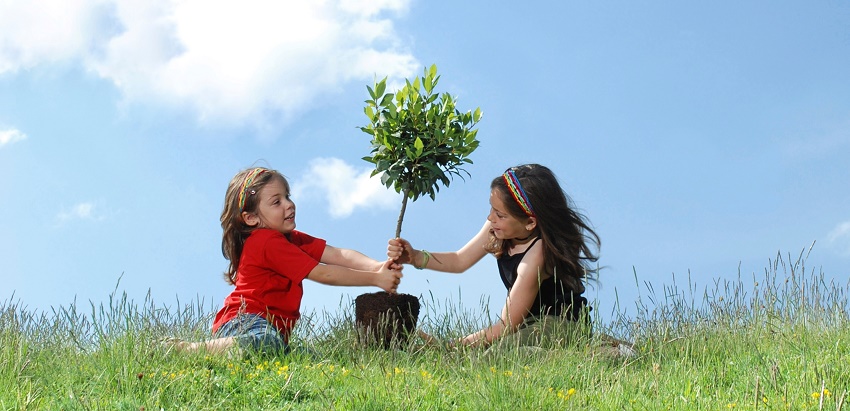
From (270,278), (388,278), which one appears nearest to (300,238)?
(270,278)

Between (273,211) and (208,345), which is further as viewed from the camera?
(273,211)

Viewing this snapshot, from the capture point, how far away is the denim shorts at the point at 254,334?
224 inches

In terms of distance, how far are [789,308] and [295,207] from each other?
4.07 m

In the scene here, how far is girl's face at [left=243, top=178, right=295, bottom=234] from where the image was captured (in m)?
6.38

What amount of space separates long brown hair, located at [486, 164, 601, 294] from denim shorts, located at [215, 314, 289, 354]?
200cm

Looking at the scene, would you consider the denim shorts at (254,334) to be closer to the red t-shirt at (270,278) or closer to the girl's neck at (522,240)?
the red t-shirt at (270,278)

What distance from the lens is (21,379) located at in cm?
504

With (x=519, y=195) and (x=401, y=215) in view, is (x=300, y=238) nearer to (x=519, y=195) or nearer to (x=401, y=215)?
(x=401, y=215)

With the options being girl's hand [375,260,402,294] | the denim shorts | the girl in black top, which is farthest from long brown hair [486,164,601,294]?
the denim shorts

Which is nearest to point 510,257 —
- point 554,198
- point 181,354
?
point 554,198

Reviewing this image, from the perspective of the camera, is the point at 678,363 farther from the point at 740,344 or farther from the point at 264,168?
the point at 264,168

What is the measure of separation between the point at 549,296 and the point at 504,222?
67cm

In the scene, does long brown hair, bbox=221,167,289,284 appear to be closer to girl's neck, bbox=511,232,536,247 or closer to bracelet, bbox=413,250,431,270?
bracelet, bbox=413,250,431,270

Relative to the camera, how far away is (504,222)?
627 cm
